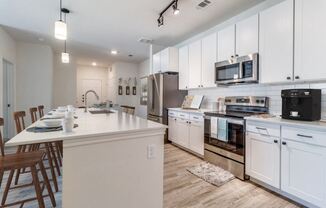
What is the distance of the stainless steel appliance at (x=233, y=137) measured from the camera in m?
2.52

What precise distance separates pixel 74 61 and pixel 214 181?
21.4 ft

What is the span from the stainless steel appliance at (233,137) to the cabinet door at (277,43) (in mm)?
519

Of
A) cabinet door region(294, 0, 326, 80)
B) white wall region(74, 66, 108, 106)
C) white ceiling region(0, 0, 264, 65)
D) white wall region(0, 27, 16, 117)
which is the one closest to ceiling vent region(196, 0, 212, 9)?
white ceiling region(0, 0, 264, 65)

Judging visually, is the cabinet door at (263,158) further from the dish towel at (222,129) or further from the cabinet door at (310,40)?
the cabinet door at (310,40)

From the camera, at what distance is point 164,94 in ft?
14.4

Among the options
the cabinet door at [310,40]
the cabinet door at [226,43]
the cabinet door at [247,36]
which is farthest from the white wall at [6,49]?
the cabinet door at [310,40]

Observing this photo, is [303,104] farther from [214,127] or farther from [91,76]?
[91,76]

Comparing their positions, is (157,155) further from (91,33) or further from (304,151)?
(91,33)

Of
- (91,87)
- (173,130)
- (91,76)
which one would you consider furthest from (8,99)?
(173,130)

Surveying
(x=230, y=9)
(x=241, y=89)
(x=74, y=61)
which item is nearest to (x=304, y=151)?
(x=241, y=89)

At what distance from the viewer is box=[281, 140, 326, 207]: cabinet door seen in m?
1.71

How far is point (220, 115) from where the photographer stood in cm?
283

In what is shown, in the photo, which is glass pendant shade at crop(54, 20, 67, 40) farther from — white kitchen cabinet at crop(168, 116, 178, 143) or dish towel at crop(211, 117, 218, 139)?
white kitchen cabinet at crop(168, 116, 178, 143)

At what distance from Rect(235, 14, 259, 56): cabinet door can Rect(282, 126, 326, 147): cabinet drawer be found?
1.31 m
